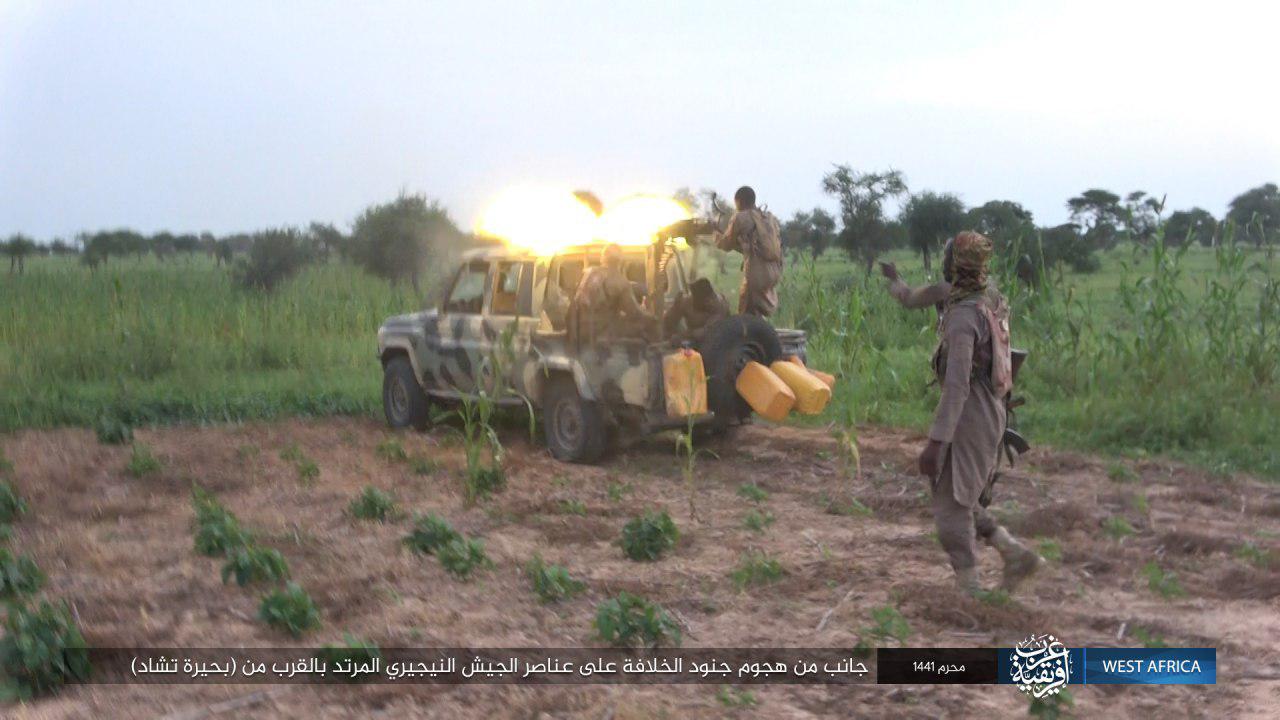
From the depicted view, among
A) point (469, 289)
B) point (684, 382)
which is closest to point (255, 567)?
point (684, 382)

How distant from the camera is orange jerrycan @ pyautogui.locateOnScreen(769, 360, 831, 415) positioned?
9.48m

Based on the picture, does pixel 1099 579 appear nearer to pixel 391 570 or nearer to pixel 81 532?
pixel 391 570

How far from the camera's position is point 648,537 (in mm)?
7227

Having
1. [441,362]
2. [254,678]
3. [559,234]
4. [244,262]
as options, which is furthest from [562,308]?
[244,262]

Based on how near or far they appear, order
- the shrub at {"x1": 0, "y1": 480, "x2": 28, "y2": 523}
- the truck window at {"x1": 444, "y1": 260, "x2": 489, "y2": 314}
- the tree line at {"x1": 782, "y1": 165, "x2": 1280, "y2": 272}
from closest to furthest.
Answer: the shrub at {"x1": 0, "y1": 480, "x2": 28, "y2": 523}, the truck window at {"x1": 444, "y1": 260, "x2": 489, "y2": 314}, the tree line at {"x1": 782, "y1": 165, "x2": 1280, "y2": 272}

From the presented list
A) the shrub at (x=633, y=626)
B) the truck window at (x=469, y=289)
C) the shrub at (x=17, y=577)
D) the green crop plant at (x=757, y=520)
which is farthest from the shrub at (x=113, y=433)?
the shrub at (x=633, y=626)

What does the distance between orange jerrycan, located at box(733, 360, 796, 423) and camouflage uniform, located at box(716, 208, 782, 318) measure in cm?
129

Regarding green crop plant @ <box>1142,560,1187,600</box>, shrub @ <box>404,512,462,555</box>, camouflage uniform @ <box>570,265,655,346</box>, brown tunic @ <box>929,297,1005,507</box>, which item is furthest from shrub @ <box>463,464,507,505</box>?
green crop plant @ <box>1142,560,1187,600</box>

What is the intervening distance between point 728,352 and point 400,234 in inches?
761

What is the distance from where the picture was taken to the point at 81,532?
7598 mm

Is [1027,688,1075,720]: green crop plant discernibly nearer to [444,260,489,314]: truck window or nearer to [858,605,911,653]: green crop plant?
[858,605,911,653]: green crop plant

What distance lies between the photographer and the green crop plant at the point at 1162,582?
21.3ft

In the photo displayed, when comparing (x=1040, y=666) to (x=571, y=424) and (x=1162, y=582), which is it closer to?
(x=1162, y=582)

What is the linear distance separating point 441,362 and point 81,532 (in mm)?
4321
